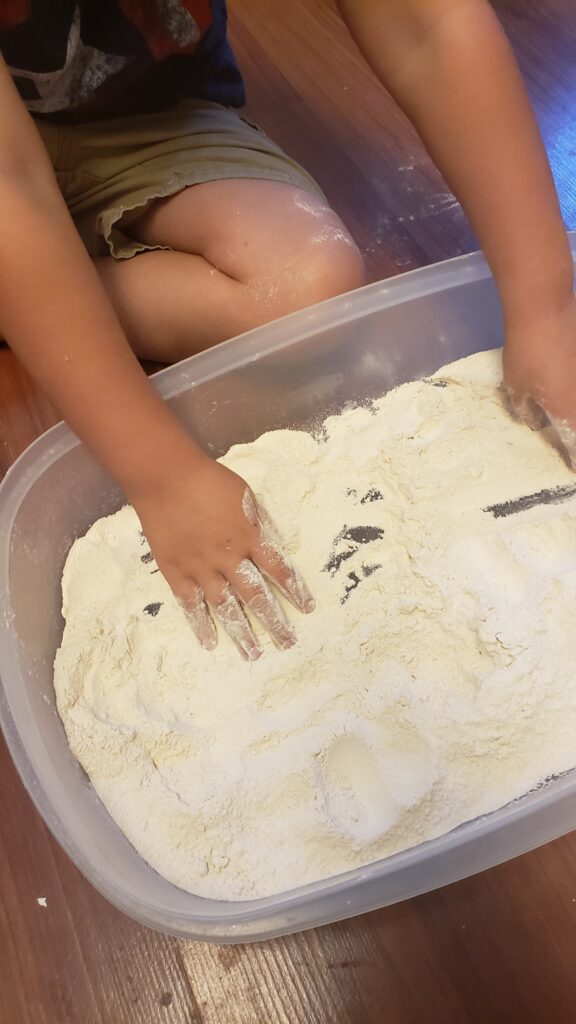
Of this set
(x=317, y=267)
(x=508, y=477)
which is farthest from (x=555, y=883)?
(x=317, y=267)

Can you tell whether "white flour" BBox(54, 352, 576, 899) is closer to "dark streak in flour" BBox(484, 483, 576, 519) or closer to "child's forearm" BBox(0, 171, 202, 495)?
"dark streak in flour" BBox(484, 483, 576, 519)

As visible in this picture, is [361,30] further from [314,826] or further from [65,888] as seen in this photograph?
[65,888]

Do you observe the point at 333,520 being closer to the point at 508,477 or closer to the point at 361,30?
the point at 508,477

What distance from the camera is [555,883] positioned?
0.53m

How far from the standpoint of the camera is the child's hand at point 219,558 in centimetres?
55

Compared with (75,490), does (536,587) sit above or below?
below

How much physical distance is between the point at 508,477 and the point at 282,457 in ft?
0.63

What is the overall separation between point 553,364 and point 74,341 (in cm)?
34

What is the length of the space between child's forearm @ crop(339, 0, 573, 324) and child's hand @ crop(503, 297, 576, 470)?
0.01 metres

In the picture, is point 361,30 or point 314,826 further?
point 361,30

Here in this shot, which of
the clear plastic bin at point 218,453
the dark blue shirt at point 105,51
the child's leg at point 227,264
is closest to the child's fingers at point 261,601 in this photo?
the clear plastic bin at point 218,453

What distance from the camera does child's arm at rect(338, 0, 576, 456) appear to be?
55 centimetres

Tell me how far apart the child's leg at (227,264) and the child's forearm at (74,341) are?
16 centimetres

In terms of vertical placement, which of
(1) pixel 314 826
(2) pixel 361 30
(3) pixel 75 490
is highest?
(2) pixel 361 30
